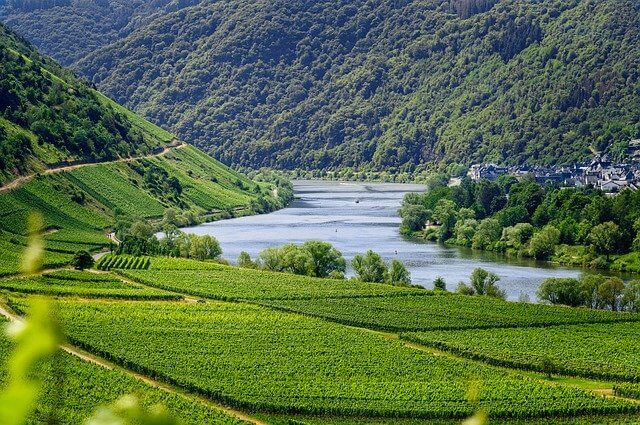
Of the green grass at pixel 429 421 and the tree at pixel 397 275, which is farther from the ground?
the tree at pixel 397 275

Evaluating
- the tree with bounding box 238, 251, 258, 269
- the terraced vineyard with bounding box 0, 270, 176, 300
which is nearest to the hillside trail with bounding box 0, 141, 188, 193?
the tree with bounding box 238, 251, 258, 269

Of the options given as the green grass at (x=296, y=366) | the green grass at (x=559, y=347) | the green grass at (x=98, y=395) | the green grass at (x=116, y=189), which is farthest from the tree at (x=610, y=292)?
A: the green grass at (x=116, y=189)

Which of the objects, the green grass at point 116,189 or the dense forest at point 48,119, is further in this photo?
the green grass at point 116,189

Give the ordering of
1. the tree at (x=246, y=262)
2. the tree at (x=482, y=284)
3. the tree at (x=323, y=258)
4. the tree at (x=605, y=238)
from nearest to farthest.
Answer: the tree at (x=482, y=284) < the tree at (x=323, y=258) < the tree at (x=246, y=262) < the tree at (x=605, y=238)

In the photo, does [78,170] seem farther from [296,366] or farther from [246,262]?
[296,366]

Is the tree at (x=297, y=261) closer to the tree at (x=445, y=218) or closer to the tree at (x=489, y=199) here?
the tree at (x=445, y=218)

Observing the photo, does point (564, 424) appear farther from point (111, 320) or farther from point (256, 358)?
point (111, 320)

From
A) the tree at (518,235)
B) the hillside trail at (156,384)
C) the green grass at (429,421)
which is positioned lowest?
the green grass at (429,421)
